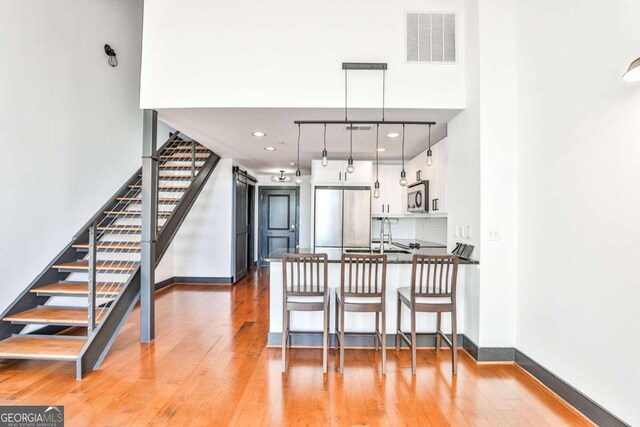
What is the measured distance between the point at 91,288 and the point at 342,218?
12.0ft

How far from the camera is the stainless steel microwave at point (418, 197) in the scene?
15.0 ft

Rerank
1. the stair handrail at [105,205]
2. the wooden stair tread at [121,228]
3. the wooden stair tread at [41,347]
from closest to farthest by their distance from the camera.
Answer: the wooden stair tread at [41,347], the stair handrail at [105,205], the wooden stair tread at [121,228]

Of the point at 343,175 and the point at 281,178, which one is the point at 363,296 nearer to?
the point at 343,175

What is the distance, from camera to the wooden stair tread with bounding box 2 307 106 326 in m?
2.91

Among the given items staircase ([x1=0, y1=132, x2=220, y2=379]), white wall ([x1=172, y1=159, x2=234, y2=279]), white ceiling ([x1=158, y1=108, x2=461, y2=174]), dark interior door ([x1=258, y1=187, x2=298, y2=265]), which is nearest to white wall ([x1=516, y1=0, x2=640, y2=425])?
white ceiling ([x1=158, y1=108, x2=461, y2=174])

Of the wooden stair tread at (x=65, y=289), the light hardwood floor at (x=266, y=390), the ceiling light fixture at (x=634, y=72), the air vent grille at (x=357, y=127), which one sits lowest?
the light hardwood floor at (x=266, y=390)

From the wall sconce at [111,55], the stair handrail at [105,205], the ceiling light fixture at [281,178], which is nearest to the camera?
the stair handrail at [105,205]

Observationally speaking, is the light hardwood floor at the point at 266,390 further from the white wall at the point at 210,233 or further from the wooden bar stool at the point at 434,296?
the white wall at the point at 210,233

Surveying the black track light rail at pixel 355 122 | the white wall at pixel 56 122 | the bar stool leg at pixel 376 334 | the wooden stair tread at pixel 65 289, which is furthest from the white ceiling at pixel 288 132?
the bar stool leg at pixel 376 334

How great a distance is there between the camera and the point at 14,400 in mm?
2277

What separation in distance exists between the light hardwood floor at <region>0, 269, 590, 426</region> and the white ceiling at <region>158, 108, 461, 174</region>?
2.49 m

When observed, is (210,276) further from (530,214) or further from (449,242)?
(530,214)

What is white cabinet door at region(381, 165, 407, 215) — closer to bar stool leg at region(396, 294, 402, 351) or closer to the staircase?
bar stool leg at region(396, 294, 402, 351)

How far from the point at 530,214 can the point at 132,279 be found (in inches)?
153
